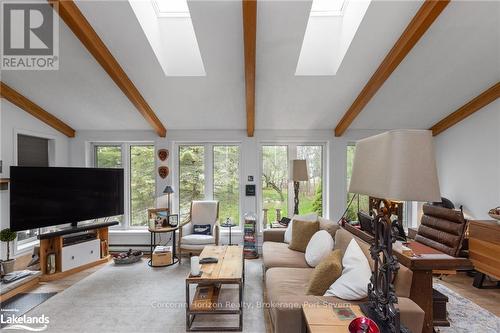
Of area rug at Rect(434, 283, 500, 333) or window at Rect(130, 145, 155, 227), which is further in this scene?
window at Rect(130, 145, 155, 227)

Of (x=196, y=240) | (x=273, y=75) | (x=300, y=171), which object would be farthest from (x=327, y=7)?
(x=196, y=240)

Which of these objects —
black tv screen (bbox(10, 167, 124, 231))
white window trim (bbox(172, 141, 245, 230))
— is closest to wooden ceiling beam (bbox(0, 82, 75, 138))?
black tv screen (bbox(10, 167, 124, 231))

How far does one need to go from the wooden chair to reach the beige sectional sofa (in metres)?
0.94

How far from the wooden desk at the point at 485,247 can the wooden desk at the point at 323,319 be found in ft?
7.61

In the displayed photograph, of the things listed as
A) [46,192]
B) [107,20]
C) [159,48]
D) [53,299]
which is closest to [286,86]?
[159,48]

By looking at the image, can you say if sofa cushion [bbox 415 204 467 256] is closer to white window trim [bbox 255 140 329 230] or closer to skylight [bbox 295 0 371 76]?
white window trim [bbox 255 140 329 230]

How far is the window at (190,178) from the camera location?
15.6ft

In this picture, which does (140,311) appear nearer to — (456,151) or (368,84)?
(368,84)

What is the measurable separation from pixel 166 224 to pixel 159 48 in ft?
8.98

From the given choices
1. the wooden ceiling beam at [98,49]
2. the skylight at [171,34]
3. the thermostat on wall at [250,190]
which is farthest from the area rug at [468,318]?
the wooden ceiling beam at [98,49]

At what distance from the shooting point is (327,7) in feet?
9.27

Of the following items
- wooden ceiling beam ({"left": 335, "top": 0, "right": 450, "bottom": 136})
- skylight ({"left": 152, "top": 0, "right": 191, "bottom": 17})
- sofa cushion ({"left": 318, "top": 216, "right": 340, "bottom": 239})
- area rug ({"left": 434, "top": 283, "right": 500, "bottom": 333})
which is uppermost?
skylight ({"left": 152, "top": 0, "right": 191, "bottom": 17})

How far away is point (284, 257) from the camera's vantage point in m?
2.90

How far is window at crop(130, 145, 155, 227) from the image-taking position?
4.76 meters
